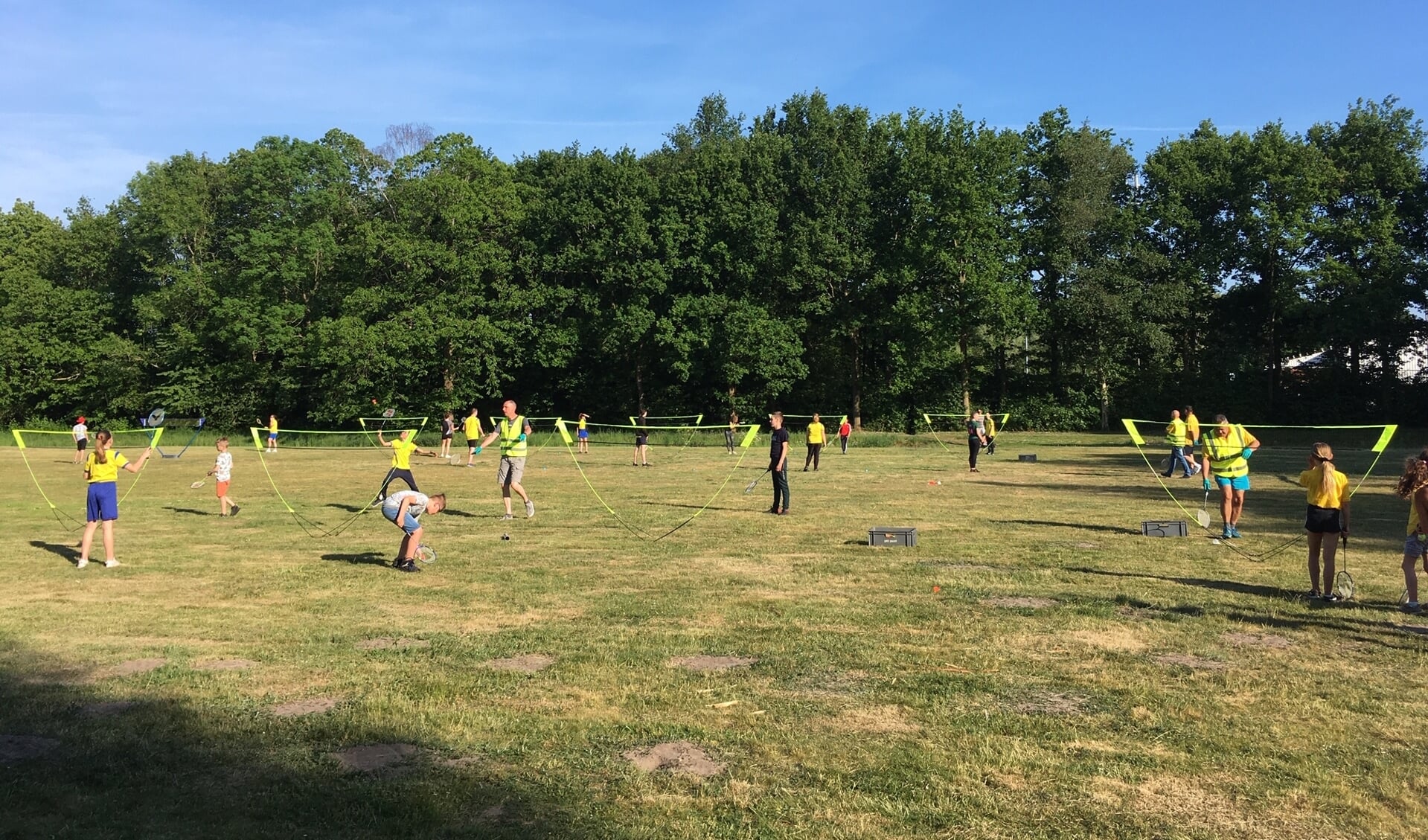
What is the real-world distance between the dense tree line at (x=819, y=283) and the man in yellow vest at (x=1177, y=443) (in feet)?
75.9

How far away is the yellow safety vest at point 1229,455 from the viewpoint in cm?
1371

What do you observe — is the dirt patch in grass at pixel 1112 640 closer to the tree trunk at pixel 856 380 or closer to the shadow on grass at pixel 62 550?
the shadow on grass at pixel 62 550

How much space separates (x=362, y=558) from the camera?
12516mm

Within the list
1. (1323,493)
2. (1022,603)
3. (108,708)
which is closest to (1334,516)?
(1323,493)

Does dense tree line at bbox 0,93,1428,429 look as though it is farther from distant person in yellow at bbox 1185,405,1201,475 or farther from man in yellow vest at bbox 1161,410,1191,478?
man in yellow vest at bbox 1161,410,1191,478

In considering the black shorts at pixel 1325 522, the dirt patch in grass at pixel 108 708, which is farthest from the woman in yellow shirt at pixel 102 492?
the black shorts at pixel 1325 522

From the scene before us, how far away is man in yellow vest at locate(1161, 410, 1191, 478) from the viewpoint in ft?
74.8

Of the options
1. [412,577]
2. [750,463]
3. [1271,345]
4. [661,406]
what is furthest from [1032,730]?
[1271,345]

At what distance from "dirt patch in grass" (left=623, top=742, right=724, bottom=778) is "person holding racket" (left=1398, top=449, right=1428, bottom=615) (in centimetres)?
752

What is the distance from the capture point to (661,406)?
53.0 meters

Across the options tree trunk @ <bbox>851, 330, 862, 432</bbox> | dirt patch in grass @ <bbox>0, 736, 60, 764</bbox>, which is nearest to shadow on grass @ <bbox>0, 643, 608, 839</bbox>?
dirt patch in grass @ <bbox>0, 736, 60, 764</bbox>

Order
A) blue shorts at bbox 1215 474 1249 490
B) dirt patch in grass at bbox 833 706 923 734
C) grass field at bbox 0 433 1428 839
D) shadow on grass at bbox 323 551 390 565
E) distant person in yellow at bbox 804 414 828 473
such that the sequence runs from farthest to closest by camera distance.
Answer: distant person in yellow at bbox 804 414 828 473 → blue shorts at bbox 1215 474 1249 490 → shadow on grass at bbox 323 551 390 565 → dirt patch in grass at bbox 833 706 923 734 → grass field at bbox 0 433 1428 839

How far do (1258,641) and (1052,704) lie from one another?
2.86m

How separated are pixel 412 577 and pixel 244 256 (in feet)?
160
